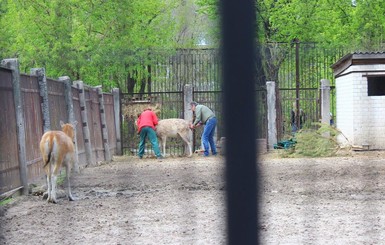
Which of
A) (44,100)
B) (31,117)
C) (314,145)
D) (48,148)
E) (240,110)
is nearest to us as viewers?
(240,110)

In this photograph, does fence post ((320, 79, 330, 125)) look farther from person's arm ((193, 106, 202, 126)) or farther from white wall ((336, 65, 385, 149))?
person's arm ((193, 106, 202, 126))

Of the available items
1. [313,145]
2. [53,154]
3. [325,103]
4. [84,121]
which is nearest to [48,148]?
[53,154]

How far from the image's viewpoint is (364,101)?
16.6 m

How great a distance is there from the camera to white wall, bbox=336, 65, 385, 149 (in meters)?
16.3

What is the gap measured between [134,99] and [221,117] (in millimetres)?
17876

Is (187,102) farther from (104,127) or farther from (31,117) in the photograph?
(31,117)

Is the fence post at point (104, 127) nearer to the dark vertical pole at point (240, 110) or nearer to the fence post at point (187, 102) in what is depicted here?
the fence post at point (187, 102)

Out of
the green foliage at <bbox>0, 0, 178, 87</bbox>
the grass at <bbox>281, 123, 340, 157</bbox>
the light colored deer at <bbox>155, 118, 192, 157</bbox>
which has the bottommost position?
the grass at <bbox>281, 123, 340, 157</bbox>

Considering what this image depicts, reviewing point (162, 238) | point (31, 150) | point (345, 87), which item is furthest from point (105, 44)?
point (162, 238)

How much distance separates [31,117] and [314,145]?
7.48m

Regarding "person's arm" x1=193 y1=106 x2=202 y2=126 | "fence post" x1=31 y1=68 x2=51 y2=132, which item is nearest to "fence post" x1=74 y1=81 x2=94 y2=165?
"person's arm" x1=193 y1=106 x2=202 y2=126

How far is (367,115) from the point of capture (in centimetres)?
1638

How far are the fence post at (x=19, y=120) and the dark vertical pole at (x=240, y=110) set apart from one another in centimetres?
699

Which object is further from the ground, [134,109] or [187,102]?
[187,102]
